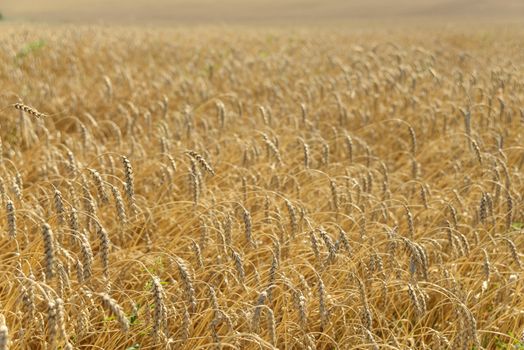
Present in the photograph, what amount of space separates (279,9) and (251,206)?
63254 mm

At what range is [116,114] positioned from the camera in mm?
6523

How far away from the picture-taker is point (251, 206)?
3691 millimetres

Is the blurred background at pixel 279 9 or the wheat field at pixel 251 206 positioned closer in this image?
the wheat field at pixel 251 206

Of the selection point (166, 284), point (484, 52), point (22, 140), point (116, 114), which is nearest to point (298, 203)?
point (166, 284)

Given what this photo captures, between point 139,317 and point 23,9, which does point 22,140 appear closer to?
point 139,317

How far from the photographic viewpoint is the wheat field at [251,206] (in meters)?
2.31

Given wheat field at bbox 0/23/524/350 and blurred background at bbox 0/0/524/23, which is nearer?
wheat field at bbox 0/23/524/350

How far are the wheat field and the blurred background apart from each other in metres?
48.8

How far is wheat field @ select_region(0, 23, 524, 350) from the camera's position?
7.59 feet

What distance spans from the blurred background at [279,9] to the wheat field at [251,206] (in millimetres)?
48775

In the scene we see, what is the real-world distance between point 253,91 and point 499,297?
5114mm

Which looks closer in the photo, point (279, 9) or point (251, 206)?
point (251, 206)

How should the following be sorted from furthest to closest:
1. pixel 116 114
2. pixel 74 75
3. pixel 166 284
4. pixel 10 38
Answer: pixel 10 38 → pixel 74 75 → pixel 116 114 → pixel 166 284

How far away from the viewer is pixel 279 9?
212 ft
